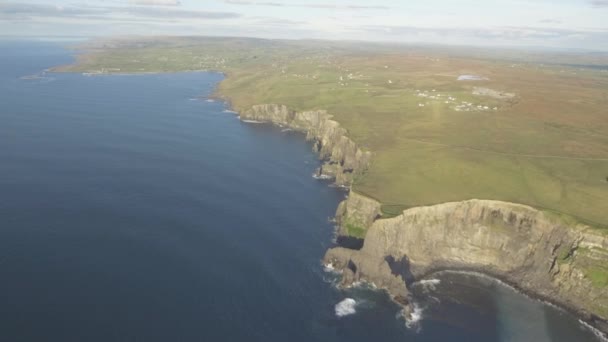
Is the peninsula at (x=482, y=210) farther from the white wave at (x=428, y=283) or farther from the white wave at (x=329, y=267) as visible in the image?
the white wave at (x=428, y=283)

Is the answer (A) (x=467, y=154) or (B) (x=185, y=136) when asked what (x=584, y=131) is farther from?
(B) (x=185, y=136)

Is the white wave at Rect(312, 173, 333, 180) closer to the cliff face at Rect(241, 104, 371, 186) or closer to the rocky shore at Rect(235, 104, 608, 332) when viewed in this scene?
the cliff face at Rect(241, 104, 371, 186)

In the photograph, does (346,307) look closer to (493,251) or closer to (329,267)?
(329,267)

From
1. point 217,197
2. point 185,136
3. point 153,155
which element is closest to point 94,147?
point 153,155

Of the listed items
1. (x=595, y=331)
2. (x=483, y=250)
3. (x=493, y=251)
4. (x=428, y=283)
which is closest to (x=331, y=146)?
(x=483, y=250)

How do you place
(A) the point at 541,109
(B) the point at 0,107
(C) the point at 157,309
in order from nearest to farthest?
(C) the point at 157,309
(A) the point at 541,109
(B) the point at 0,107

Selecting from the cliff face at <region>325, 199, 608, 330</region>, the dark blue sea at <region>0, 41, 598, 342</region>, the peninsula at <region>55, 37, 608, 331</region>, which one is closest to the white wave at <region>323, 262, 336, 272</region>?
the cliff face at <region>325, 199, 608, 330</region>

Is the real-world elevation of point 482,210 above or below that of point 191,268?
above
